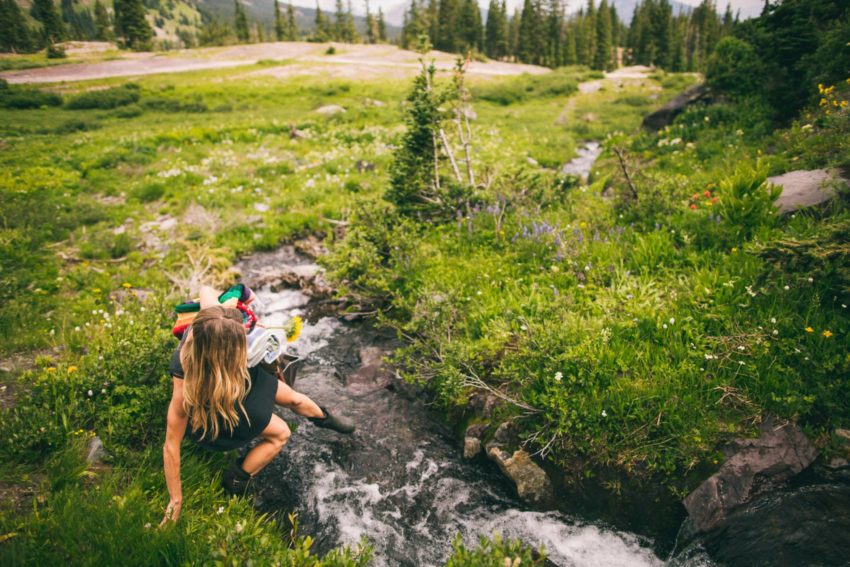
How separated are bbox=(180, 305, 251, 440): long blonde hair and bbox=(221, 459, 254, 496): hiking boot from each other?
722 mm

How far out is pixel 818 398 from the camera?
406 cm

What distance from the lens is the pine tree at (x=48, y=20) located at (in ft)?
32.8

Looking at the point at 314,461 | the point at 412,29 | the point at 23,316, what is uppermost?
the point at 412,29

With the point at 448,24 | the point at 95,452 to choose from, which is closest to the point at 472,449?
the point at 95,452

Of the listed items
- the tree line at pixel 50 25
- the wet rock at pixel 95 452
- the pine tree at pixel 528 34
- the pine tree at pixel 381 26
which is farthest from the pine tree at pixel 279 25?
the wet rock at pixel 95 452

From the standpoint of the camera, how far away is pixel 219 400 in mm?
3879

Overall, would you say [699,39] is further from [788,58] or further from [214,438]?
[214,438]

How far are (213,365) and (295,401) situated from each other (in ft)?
4.30

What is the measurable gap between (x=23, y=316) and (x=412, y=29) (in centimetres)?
9858

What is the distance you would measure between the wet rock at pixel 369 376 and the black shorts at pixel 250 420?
1.87 metres

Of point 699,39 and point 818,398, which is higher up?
point 699,39

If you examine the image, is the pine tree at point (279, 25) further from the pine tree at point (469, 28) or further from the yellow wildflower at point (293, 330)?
the yellow wildflower at point (293, 330)

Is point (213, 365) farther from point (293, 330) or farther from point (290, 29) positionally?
point (290, 29)

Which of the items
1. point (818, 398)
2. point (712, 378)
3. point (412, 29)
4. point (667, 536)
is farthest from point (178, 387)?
point (412, 29)
